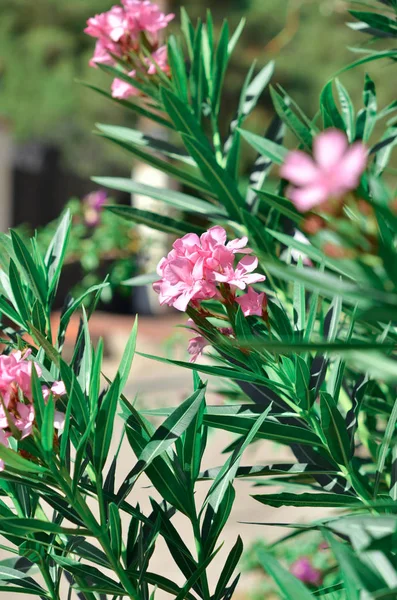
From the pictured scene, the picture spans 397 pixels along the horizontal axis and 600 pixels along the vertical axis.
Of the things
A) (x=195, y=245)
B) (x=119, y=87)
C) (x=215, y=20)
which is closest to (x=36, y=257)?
(x=195, y=245)

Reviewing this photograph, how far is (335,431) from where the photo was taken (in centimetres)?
55

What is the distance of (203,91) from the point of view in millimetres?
979

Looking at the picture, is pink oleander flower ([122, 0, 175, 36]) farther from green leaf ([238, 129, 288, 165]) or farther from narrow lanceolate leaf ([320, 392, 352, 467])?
narrow lanceolate leaf ([320, 392, 352, 467])

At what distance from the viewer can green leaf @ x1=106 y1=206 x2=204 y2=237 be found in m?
0.93

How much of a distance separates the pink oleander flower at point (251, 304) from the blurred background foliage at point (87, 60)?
6445 millimetres

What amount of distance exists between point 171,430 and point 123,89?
57 cm

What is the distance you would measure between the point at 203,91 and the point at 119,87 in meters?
0.11

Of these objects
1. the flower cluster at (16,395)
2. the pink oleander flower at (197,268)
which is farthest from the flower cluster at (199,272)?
the flower cluster at (16,395)

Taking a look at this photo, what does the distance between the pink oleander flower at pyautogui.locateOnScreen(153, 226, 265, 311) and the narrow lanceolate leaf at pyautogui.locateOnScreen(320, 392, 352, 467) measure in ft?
0.34

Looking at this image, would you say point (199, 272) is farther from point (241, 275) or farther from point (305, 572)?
point (305, 572)

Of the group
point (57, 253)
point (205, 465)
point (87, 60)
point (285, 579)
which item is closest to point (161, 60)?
point (57, 253)

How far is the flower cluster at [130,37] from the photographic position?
2.98 ft

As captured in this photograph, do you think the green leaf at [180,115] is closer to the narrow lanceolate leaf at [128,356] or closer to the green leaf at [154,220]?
the green leaf at [154,220]

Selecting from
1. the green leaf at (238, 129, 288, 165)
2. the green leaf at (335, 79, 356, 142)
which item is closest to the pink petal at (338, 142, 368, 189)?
the green leaf at (238, 129, 288, 165)
